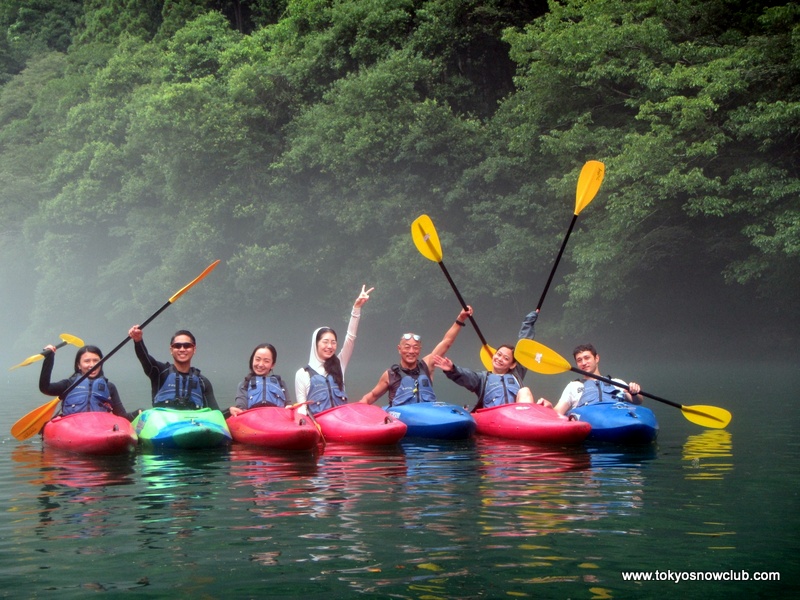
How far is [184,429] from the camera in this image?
8.13 metres

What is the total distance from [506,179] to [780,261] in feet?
23.8

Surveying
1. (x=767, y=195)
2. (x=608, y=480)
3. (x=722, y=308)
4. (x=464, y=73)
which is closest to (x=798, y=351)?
(x=722, y=308)

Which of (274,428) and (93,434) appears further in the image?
(274,428)

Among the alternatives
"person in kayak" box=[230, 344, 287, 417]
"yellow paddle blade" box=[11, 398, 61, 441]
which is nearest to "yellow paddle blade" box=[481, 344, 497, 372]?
"person in kayak" box=[230, 344, 287, 417]

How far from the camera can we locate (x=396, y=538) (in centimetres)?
507

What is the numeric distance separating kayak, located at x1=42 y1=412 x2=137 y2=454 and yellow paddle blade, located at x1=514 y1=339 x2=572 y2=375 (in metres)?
3.17

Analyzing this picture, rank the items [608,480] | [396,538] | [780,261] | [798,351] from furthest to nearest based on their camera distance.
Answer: [798,351]
[780,261]
[608,480]
[396,538]

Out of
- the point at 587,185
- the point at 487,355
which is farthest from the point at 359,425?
the point at 587,185

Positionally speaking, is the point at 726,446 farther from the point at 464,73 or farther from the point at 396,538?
the point at 464,73

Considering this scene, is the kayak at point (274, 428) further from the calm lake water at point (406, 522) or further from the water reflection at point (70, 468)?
the water reflection at point (70, 468)

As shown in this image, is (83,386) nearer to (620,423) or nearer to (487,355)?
(487,355)

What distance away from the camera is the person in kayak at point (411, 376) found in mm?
9320

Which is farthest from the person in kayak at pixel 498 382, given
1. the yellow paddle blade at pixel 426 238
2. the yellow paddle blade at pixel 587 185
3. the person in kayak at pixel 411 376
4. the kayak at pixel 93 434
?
the kayak at pixel 93 434

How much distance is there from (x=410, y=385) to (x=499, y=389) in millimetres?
784
